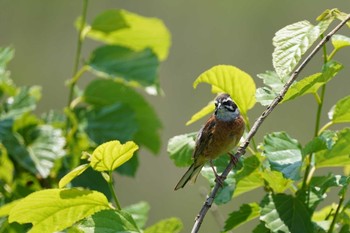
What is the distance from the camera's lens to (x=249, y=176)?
128cm

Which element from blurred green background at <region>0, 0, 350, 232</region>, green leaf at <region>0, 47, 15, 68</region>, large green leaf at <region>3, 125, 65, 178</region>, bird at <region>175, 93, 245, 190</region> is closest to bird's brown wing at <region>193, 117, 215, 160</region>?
bird at <region>175, 93, 245, 190</region>

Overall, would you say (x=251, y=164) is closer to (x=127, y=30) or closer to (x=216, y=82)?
(x=216, y=82)

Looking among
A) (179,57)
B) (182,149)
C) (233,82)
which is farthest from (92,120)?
(179,57)

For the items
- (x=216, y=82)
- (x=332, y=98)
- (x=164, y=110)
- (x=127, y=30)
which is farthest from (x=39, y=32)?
(x=216, y=82)

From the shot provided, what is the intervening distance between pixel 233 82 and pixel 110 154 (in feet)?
0.76

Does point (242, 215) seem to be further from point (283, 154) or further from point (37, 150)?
point (37, 150)

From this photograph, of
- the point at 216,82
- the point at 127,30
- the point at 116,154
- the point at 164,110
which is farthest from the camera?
the point at 164,110

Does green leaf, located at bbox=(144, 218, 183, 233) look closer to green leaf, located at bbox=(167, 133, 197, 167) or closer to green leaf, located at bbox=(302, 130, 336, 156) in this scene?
green leaf, located at bbox=(167, 133, 197, 167)

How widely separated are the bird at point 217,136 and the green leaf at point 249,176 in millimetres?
200

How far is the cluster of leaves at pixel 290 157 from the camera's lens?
1178 mm

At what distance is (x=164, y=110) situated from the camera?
4355 mm

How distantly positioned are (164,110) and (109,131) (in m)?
2.44

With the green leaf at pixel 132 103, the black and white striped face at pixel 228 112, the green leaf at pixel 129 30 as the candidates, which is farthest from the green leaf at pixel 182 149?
the green leaf at pixel 129 30

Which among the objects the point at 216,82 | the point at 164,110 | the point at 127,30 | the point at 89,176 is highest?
the point at 216,82
